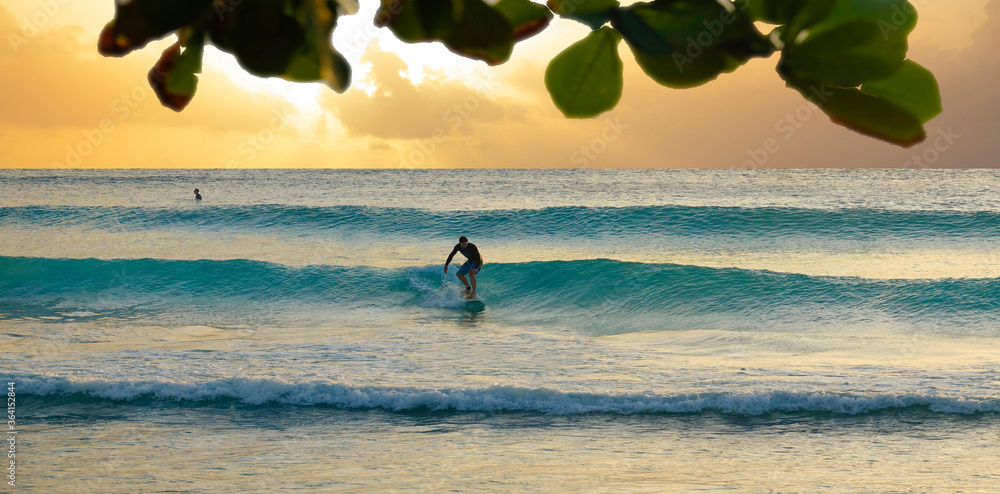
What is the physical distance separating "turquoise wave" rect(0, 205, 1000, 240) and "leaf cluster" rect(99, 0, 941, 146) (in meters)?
19.8

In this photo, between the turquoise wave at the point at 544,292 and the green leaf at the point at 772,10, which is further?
the turquoise wave at the point at 544,292

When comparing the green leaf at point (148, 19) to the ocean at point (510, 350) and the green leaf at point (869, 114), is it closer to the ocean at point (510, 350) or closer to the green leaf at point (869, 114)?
the green leaf at point (869, 114)

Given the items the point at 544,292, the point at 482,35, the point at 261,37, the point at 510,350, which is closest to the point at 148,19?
the point at 261,37

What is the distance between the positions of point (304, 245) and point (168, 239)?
4.14 metres

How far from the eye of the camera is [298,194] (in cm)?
3200

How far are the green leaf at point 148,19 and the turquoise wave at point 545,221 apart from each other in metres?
19.9

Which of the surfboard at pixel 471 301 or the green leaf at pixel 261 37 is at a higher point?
the green leaf at pixel 261 37

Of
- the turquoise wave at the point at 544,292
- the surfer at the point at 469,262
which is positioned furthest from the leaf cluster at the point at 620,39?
the surfer at the point at 469,262

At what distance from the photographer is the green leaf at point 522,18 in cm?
40

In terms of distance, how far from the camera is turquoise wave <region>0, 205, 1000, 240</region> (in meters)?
20.0

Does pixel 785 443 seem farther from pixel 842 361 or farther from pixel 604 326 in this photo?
pixel 604 326

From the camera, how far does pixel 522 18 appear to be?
0.41m

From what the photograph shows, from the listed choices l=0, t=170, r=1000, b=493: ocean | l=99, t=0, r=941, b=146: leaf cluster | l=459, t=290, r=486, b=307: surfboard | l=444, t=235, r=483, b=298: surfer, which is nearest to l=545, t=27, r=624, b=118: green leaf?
l=99, t=0, r=941, b=146: leaf cluster

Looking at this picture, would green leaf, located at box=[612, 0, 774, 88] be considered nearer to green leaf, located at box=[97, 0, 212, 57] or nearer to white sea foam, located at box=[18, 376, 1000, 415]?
green leaf, located at box=[97, 0, 212, 57]
